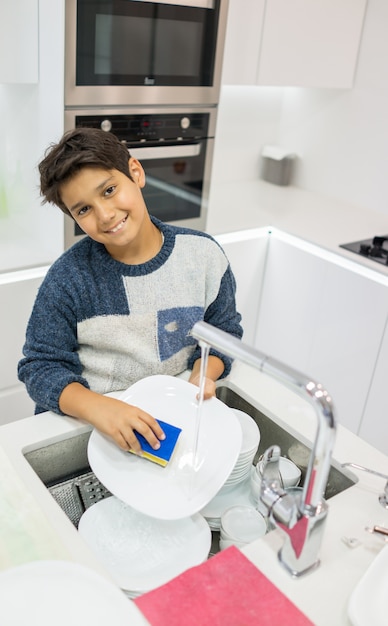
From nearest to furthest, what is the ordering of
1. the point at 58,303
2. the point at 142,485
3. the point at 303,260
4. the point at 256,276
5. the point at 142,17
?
the point at 142,485
the point at 58,303
the point at 142,17
the point at 303,260
the point at 256,276

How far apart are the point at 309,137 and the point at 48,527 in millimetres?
2384

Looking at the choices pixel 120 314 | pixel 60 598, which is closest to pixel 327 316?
pixel 120 314

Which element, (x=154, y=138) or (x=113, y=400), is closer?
(x=113, y=400)

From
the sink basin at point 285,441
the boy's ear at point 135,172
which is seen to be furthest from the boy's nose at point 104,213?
the sink basin at point 285,441

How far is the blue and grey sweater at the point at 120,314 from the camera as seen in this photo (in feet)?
3.76

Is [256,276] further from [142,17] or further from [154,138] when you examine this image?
[142,17]

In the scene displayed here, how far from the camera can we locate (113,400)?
1.08 m

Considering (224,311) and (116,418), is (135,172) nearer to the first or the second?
(224,311)

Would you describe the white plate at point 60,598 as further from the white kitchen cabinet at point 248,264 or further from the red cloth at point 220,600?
the white kitchen cabinet at point 248,264

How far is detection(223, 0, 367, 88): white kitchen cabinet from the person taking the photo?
2.09 metres

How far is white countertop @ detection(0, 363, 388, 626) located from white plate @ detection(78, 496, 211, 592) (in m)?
0.09

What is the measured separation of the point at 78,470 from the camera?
1148 mm

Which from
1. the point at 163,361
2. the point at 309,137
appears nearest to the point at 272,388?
the point at 163,361

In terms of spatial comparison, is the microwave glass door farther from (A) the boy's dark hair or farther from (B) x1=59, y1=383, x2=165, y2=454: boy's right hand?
(B) x1=59, y1=383, x2=165, y2=454: boy's right hand
